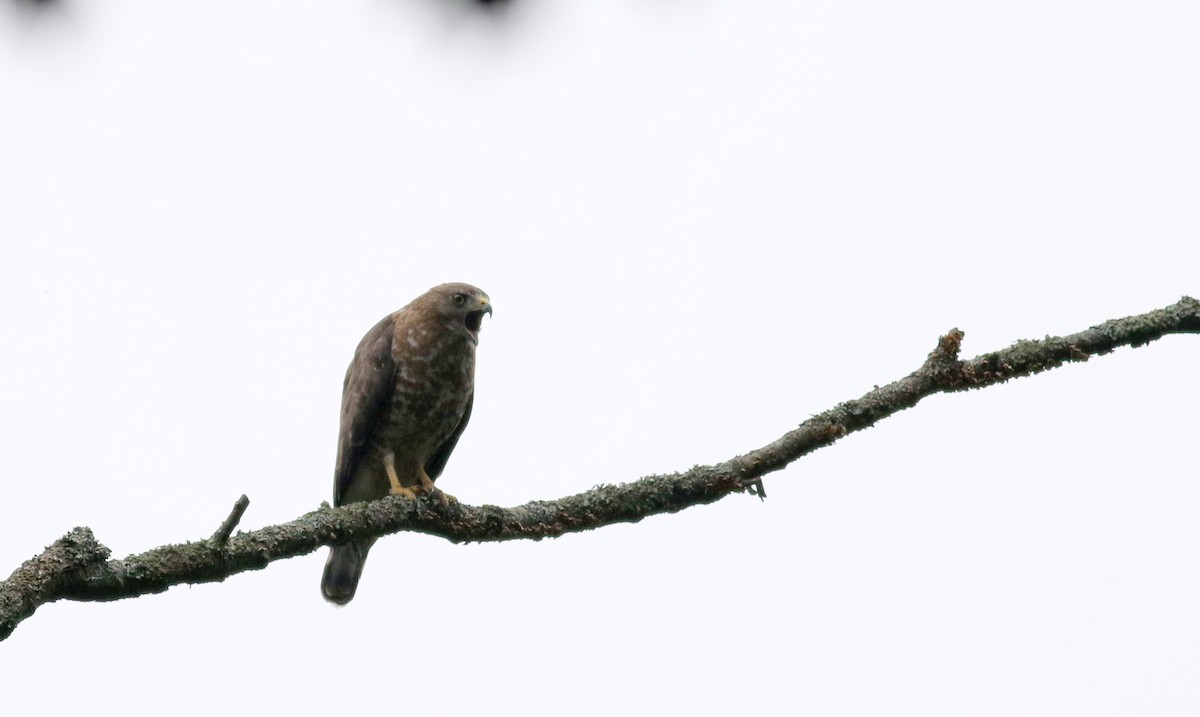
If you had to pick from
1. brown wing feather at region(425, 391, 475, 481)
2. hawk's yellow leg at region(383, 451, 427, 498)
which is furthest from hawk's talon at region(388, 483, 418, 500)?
brown wing feather at region(425, 391, 475, 481)

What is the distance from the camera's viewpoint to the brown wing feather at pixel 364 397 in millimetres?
6012

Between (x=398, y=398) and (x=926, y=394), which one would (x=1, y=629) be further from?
(x=398, y=398)

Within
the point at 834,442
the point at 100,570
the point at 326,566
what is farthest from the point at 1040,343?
the point at 326,566

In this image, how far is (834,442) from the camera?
3.69 m

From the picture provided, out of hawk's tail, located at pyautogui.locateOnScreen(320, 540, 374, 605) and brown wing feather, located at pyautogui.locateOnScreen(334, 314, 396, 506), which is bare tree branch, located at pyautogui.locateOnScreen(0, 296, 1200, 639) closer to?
brown wing feather, located at pyautogui.locateOnScreen(334, 314, 396, 506)

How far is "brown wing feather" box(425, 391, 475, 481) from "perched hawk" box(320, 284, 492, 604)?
16mm

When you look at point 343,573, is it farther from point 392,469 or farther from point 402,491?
point 402,491

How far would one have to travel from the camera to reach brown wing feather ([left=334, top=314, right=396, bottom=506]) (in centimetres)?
601

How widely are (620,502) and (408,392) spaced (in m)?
2.31

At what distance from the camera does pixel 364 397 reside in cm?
604

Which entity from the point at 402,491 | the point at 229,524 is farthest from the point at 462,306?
the point at 229,524

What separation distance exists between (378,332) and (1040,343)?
3.57 meters

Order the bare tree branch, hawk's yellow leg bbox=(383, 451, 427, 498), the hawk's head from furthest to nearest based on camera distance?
1. the hawk's head
2. hawk's yellow leg bbox=(383, 451, 427, 498)
3. the bare tree branch

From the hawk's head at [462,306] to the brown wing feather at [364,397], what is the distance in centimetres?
27
